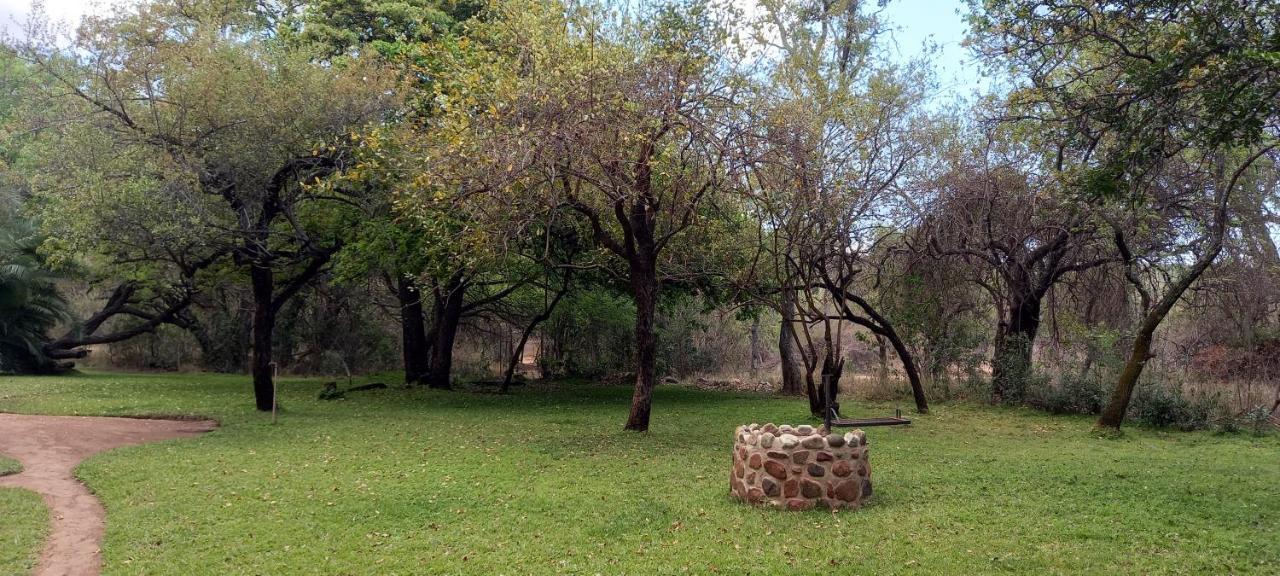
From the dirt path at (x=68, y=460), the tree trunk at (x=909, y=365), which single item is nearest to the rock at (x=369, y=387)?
the dirt path at (x=68, y=460)

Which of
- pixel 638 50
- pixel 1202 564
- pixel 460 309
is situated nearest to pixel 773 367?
pixel 460 309

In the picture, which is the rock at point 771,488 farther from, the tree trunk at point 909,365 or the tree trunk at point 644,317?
the tree trunk at point 909,365

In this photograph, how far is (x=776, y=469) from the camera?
734cm

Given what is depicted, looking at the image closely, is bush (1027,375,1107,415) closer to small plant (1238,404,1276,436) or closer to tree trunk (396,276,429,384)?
small plant (1238,404,1276,436)

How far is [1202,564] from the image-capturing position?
5707 millimetres

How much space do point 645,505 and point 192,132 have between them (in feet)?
34.9

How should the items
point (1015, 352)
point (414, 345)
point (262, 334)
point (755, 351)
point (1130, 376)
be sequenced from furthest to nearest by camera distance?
point (755, 351) < point (414, 345) < point (1015, 352) < point (262, 334) < point (1130, 376)

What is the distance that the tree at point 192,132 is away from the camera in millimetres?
12836

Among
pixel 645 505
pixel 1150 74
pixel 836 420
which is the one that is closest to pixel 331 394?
pixel 836 420

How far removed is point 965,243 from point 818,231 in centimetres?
393

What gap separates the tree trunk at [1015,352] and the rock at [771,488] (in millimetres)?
11754

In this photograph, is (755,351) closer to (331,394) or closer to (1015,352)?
(1015,352)

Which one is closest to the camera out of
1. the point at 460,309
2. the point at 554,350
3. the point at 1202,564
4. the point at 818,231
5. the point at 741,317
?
the point at 1202,564

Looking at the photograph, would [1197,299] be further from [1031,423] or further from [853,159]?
[853,159]
